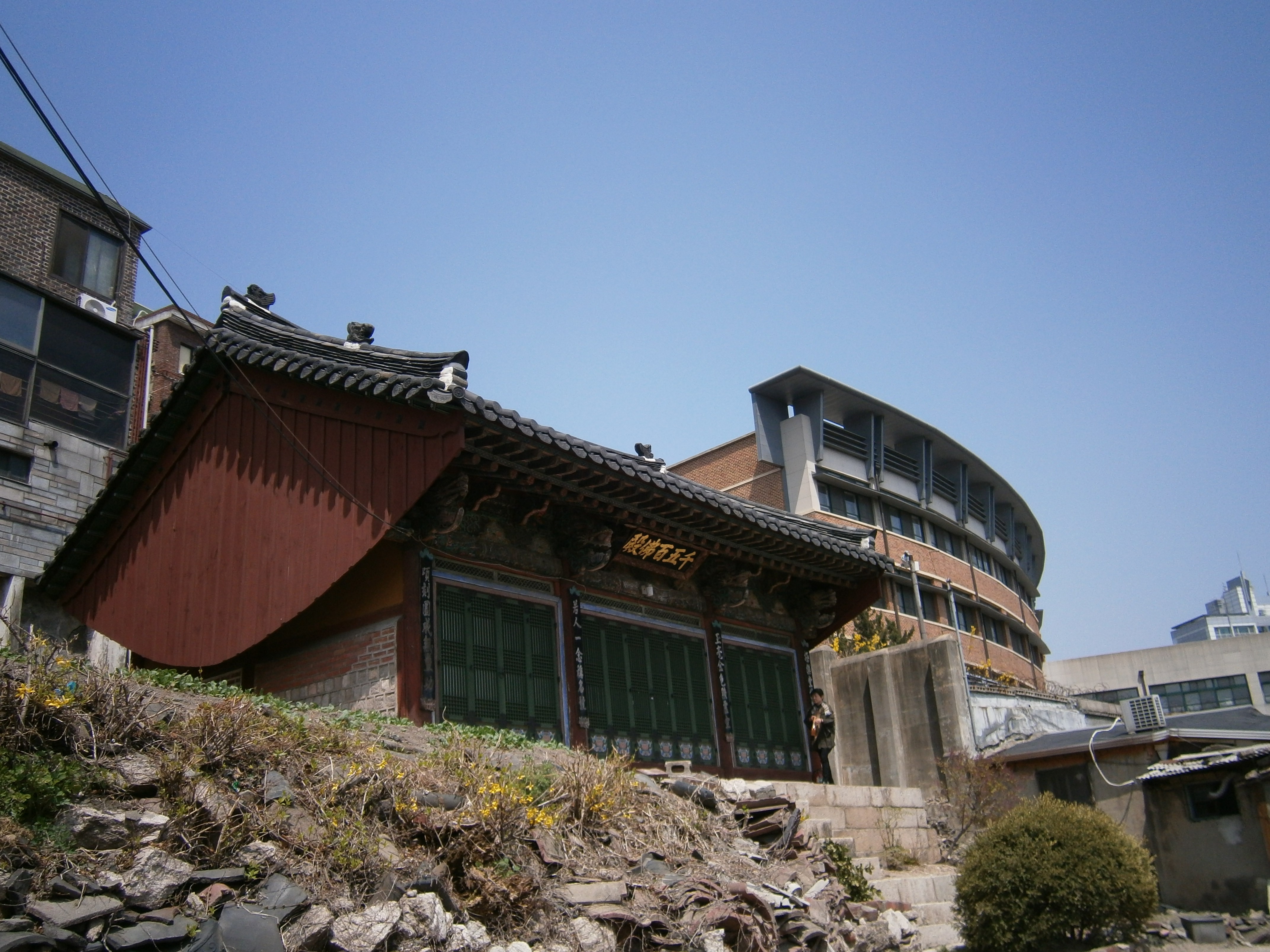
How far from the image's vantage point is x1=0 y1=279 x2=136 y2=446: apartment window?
19734 mm

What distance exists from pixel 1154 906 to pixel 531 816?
6987 millimetres

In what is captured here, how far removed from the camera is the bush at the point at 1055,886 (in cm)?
1073

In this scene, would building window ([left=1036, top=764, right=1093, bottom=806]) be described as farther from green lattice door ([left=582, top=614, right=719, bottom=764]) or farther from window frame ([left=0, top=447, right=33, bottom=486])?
window frame ([left=0, top=447, right=33, bottom=486])

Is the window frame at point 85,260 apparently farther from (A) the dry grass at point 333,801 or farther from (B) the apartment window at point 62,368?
(A) the dry grass at point 333,801

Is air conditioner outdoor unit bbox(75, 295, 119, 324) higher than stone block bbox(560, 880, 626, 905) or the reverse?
higher

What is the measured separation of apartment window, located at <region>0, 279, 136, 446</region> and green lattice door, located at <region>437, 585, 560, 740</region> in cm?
1178

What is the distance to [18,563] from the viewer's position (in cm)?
1892

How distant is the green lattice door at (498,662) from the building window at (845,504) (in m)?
21.3

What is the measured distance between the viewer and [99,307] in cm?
2347

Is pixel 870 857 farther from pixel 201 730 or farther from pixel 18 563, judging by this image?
pixel 18 563

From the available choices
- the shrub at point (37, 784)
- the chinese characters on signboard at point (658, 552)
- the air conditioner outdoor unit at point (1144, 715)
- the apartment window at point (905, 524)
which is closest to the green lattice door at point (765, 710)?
the chinese characters on signboard at point (658, 552)

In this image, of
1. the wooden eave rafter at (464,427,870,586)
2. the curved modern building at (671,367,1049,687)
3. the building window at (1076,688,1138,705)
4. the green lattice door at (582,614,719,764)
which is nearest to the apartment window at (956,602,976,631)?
the curved modern building at (671,367,1049,687)

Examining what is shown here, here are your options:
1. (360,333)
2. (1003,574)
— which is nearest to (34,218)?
(360,333)

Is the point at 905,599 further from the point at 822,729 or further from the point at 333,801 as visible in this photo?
the point at 333,801
